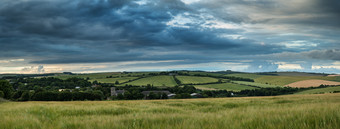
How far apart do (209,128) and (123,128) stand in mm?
1601

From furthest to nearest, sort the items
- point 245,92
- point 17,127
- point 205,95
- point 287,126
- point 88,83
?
point 88,83
point 245,92
point 205,95
point 17,127
point 287,126

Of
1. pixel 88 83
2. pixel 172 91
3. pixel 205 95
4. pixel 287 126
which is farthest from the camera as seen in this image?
pixel 88 83

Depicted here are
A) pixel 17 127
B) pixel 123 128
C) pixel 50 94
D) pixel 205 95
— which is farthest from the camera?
pixel 205 95

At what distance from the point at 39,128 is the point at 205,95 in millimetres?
94794

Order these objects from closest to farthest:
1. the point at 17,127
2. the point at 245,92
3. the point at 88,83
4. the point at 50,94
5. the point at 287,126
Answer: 1. the point at 287,126
2. the point at 17,127
3. the point at 50,94
4. the point at 245,92
5. the point at 88,83

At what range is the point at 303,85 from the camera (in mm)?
118875

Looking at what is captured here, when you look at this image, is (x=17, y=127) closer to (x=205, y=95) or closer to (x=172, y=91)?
(x=205, y=95)

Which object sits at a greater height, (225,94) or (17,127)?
(17,127)

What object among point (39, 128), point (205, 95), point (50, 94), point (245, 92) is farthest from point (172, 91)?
point (39, 128)

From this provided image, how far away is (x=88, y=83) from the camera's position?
143 metres

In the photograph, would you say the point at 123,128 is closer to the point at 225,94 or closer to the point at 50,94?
the point at 50,94

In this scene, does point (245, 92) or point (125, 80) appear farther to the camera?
point (125, 80)

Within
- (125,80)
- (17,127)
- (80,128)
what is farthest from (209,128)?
(125,80)

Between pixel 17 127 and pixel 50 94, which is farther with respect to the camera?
pixel 50 94
